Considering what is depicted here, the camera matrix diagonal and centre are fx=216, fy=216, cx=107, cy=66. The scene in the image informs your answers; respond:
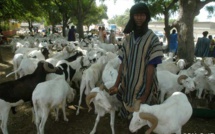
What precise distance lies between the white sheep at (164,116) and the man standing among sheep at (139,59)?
121 millimetres

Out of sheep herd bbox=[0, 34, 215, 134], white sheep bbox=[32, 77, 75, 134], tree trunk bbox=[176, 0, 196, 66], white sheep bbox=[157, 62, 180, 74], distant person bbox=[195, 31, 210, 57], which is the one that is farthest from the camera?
distant person bbox=[195, 31, 210, 57]

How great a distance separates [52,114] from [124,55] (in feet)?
10.6

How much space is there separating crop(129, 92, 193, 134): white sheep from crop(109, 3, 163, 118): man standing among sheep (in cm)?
12

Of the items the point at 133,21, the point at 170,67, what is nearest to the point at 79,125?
the point at 133,21

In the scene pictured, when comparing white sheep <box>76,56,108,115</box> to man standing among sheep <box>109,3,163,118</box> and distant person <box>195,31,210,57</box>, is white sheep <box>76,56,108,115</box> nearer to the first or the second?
man standing among sheep <box>109,3,163,118</box>

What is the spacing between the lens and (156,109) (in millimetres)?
2951

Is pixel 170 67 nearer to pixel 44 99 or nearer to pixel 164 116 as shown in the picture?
pixel 164 116

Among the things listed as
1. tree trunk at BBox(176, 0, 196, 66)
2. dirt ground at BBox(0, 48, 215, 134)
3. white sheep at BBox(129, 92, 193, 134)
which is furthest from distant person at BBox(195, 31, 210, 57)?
white sheep at BBox(129, 92, 193, 134)

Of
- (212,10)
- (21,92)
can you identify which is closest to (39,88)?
(21,92)

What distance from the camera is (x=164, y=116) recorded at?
3.03 metres

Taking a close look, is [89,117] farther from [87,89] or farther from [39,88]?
[39,88]

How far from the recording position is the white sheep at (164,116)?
270cm

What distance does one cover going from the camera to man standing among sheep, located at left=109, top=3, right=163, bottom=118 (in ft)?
8.81

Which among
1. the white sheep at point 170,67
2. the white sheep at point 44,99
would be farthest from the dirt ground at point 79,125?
the white sheep at point 170,67
